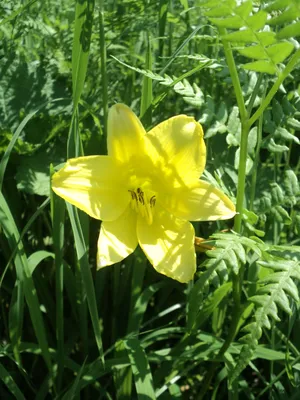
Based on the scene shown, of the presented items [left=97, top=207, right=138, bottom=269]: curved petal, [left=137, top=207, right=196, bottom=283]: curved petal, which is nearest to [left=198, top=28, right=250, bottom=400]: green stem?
[left=137, top=207, right=196, bottom=283]: curved petal

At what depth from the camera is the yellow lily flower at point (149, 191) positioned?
117cm

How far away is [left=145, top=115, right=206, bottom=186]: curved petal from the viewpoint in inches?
46.9

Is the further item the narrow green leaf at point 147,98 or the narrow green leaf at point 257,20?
the narrow green leaf at point 147,98

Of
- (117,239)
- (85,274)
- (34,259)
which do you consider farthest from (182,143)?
(34,259)

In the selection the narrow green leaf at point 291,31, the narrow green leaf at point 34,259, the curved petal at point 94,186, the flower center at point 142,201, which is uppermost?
the narrow green leaf at point 291,31

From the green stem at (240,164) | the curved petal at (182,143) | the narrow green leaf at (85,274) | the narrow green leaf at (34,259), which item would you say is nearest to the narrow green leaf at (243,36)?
the green stem at (240,164)

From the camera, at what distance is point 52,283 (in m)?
Result: 1.71

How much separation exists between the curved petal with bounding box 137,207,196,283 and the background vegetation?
1.4 inches

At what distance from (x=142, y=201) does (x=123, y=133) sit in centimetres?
15

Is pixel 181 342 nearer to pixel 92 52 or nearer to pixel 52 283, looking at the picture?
pixel 52 283

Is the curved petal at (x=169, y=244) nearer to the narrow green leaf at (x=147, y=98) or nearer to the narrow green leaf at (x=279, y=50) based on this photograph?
the narrow green leaf at (x=147, y=98)

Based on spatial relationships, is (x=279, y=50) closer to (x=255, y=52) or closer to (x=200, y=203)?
(x=255, y=52)

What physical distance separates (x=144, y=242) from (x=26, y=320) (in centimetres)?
58

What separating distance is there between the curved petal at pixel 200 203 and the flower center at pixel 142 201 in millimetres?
26
